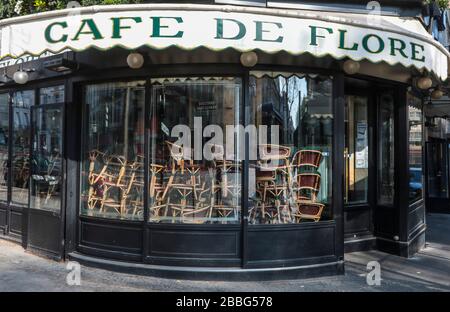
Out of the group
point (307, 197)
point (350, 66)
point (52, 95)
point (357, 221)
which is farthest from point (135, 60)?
point (357, 221)

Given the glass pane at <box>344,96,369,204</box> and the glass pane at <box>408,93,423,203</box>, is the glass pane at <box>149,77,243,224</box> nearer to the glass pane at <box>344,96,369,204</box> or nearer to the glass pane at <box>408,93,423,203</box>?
the glass pane at <box>344,96,369,204</box>

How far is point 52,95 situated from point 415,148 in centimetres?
629

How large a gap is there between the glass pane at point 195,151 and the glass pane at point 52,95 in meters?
1.76

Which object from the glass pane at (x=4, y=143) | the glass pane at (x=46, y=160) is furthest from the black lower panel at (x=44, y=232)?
the glass pane at (x=4, y=143)

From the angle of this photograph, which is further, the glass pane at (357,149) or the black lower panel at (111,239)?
the glass pane at (357,149)

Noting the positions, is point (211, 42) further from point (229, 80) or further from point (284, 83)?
point (284, 83)

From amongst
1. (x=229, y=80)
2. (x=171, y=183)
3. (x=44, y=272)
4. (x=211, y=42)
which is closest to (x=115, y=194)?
(x=171, y=183)

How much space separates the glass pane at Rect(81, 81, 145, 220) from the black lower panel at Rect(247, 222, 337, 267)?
1.70 m

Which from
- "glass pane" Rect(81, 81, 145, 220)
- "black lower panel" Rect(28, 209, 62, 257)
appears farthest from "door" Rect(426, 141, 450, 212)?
"black lower panel" Rect(28, 209, 62, 257)

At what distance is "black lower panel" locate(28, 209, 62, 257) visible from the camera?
269 inches

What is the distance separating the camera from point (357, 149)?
26.3 feet

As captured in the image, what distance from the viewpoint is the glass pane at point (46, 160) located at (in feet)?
23.0

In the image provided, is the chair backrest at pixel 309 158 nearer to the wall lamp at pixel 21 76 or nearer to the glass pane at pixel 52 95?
the glass pane at pixel 52 95

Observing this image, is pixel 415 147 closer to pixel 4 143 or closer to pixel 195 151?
pixel 195 151
